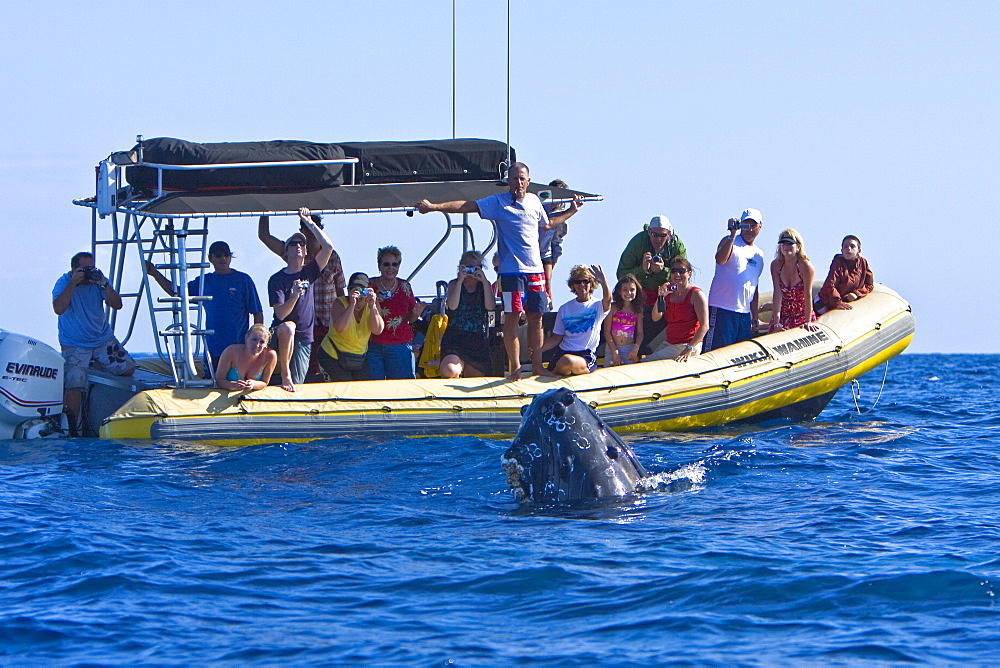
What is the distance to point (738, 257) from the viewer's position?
11734mm

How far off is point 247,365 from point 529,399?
263cm

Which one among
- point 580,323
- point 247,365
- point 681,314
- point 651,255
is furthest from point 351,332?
point 681,314

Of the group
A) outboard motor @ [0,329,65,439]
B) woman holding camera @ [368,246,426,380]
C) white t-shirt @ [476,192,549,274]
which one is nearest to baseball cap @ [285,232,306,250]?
woman holding camera @ [368,246,426,380]

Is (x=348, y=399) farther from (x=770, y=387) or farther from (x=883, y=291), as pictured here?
(x=883, y=291)

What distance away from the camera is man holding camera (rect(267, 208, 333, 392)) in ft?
34.8

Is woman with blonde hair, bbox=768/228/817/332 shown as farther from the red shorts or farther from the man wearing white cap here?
the red shorts

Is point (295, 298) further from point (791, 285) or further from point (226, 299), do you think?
point (791, 285)

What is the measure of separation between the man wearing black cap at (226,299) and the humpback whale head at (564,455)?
4.32 metres

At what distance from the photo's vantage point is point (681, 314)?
38.9 ft

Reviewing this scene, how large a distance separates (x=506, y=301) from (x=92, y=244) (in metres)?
4.50

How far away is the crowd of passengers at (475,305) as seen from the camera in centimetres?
1071

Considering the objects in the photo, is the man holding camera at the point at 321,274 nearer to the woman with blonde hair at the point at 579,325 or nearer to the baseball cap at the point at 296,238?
the baseball cap at the point at 296,238

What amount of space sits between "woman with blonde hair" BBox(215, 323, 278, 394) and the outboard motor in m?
1.56

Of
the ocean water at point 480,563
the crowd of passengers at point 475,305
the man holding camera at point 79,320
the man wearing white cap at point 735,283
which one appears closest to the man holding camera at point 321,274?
the crowd of passengers at point 475,305
